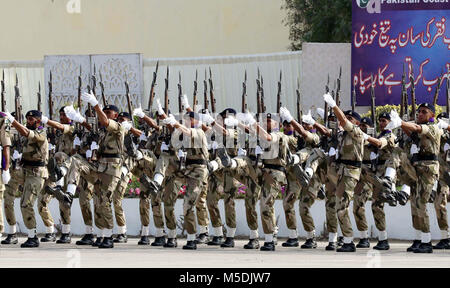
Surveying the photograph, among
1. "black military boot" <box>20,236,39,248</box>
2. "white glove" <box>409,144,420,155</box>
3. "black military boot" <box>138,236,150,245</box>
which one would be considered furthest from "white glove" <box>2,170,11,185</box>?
"white glove" <box>409,144,420,155</box>

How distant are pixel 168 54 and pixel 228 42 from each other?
1495 mm

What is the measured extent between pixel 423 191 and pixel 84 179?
14.5 ft

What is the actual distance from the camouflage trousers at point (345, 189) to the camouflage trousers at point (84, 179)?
3.08 m

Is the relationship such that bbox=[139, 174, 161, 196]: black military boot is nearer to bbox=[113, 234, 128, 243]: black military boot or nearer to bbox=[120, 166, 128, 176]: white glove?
bbox=[120, 166, 128, 176]: white glove

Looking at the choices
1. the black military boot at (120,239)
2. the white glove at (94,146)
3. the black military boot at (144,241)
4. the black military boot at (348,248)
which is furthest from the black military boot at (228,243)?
the white glove at (94,146)

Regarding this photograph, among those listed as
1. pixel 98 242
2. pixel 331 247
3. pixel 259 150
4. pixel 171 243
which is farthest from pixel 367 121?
pixel 98 242

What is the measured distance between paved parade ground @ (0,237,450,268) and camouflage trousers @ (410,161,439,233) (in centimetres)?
41

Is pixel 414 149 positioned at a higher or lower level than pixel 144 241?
higher

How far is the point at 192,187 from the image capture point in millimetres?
16125

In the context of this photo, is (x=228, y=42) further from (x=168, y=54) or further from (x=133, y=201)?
(x=133, y=201)

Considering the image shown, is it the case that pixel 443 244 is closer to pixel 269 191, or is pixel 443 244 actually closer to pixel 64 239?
pixel 269 191

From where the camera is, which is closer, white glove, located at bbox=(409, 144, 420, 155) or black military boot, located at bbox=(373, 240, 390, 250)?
white glove, located at bbox=(409, 144, 420, 155)

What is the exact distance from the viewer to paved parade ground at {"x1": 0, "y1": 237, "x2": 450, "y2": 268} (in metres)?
14.2

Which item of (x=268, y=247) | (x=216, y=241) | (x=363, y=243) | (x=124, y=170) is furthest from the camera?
(x=216, y=241)
